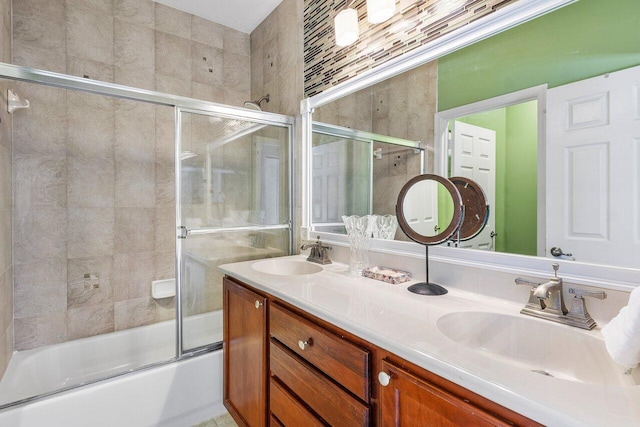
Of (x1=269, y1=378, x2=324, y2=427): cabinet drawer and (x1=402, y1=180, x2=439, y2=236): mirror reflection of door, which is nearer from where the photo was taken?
(x1=269, y1=378, x2=324, y2=427): cabinet drawer

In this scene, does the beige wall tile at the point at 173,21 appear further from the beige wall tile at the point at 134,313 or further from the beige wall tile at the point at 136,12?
the beige wall tile at the point at 134,313

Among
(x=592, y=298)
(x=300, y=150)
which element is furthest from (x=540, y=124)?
(x=300, y=150)

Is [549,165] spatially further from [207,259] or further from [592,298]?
[207,259]

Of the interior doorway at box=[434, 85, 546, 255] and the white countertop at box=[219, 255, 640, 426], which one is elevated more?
the interior doorway at box=[434, 85, 546, 255]

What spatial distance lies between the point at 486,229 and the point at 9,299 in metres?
2.60

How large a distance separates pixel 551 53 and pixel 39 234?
9.21 feet

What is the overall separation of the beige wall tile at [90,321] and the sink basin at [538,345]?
2323 mm

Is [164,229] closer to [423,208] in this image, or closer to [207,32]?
[207,32]

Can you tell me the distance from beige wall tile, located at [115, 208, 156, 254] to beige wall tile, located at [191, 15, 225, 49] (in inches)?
57.5

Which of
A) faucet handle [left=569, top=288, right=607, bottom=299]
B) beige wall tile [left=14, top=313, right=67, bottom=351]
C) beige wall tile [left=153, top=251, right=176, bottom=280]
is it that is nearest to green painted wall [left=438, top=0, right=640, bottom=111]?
faucet handle [left=569, top=288, right=607, bottom=299]

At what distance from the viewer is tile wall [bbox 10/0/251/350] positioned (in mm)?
1930

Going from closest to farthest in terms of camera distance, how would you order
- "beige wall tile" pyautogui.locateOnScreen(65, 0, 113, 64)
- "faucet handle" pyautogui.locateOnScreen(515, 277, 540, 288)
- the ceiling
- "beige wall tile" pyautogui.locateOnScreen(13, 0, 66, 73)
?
"faucet handle" pyautogui.locateOnScreen(515, 277, 540, 288)
"beige wall tile" pyautogui.locateOnScreen(13, 0, 66, 73)
"beige wall tile" pyautogui.locateOnScreen(65, 0, 113, 64)
the ceiling

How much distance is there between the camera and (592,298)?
0.87 meters

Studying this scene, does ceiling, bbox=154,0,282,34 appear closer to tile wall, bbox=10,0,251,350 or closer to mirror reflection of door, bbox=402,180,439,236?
tile wall, bbox=10,0,251,350
